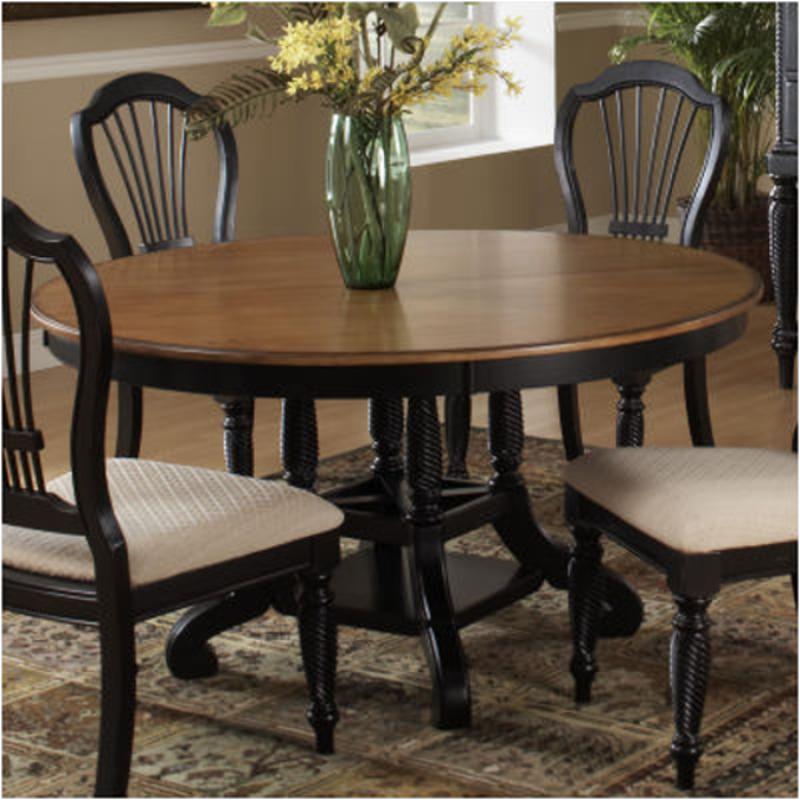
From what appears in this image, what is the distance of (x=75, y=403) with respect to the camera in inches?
92.7

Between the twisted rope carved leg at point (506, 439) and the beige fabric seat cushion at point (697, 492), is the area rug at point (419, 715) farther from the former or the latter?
the beige fabric seat cushion at point (697, 492)

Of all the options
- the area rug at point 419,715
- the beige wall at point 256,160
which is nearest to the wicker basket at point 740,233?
the beige wall at point 256,160

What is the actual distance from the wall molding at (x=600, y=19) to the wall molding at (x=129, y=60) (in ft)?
5.48

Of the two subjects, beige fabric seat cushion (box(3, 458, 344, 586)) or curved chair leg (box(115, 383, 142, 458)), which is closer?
beige fabric seat cushion (box(3, 458, 344, 586))

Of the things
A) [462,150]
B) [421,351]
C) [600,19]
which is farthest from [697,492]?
[600,19]

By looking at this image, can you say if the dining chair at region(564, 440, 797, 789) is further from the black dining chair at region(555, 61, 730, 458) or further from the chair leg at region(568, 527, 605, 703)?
the black dining chair at region(555, 61, 730, 458)

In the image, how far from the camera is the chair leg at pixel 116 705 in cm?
241

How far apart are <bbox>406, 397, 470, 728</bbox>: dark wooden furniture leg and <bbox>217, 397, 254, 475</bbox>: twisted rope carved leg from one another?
468 millimetres

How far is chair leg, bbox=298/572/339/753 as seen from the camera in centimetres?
272

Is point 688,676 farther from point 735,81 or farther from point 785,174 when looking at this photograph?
point 735,81

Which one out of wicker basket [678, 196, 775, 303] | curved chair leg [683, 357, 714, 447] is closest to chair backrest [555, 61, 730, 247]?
curved chair leg [683, 357, 714, 447]

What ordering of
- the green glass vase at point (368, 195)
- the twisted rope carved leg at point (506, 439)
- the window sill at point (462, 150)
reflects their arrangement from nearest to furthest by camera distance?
the green glass vase at point (368, 195), the twisted rope carved leg at point (506, 439), the window sill at point (462, 150)

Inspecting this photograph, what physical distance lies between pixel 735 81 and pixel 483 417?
223 centimetres

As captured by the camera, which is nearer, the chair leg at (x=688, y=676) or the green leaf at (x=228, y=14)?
the chair leg at (x=688, y=676)
